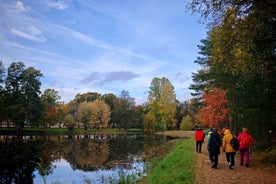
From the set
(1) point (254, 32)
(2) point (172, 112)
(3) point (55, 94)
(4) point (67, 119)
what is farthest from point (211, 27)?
(3) point (55, 94)

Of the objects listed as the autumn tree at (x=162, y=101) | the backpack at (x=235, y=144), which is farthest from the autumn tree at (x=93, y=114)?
the backpack at (x=235, y=144)

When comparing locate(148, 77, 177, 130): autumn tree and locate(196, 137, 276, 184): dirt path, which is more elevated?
locate(148, 77, 177, 130): autumn tree

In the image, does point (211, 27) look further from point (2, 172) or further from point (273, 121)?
point (2, 172)

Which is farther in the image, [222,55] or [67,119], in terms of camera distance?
[67,119]

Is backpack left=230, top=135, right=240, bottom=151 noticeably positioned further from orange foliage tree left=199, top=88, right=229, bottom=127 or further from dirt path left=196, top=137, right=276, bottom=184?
orange foliage tree left=199, top=88, right=229, bottom=127

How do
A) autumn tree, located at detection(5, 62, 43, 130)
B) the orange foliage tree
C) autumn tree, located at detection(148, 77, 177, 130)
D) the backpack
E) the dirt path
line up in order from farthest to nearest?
autumn tree, located at detection(148, 77, 177, 130), autumn tree, located at detection(5, 62, 43, 130), the orange foliage tree, the backpack, the dirt path

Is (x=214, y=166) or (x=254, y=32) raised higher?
(x=254, y=32)

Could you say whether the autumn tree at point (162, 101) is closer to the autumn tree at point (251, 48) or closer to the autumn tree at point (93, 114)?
the autumn tree at point (93, 114)

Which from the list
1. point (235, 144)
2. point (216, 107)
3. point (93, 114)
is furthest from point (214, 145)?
point (93, 114)

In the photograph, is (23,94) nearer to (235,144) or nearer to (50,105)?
(50,105)

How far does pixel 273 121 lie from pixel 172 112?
55893 mm

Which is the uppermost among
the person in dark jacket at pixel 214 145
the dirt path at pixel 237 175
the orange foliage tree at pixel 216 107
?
the orange foliage tree at pixel 216 107

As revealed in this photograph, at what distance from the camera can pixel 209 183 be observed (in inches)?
367

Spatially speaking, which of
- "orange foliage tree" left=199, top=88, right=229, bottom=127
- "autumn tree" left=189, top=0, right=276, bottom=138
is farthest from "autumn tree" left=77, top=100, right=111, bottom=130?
"autumn tree" left=189, top=0, right=276, bottom=138
